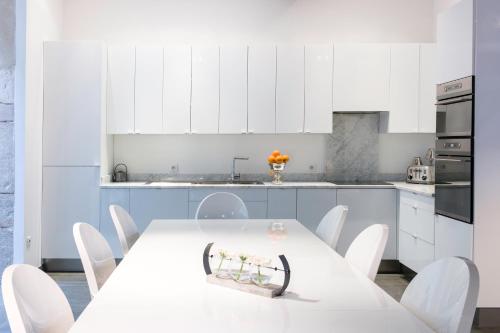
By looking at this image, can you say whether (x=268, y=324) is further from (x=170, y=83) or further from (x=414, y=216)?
(x=170, y=83)

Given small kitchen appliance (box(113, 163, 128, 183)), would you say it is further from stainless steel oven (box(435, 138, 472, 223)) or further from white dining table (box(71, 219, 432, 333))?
white dining table (box(71, 219, 432, 333))

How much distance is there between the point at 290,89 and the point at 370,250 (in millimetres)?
3570

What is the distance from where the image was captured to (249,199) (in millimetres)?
5777

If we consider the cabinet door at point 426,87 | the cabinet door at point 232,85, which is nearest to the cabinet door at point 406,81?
the cabinet door at point 426,87

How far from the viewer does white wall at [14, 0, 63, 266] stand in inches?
206

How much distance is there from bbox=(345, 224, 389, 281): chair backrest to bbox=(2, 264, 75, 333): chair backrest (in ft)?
4.27

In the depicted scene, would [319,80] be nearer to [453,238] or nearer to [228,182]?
[228,182]

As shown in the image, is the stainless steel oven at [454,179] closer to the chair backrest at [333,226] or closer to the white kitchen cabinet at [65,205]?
the chair backrest at [333,226]

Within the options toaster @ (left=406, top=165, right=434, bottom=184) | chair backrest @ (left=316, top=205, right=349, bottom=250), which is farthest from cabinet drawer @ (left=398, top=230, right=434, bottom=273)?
chair backrest @ (left=316, top=205, right=349, bottom=250)

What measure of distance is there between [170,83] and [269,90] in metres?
1.02

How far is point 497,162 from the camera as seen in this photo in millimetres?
4078

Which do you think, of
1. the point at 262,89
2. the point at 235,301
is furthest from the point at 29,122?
the point at 235,301

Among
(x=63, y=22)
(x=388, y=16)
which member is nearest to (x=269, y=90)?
(x=388, y=16)

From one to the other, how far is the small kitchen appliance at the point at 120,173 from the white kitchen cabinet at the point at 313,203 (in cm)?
189
